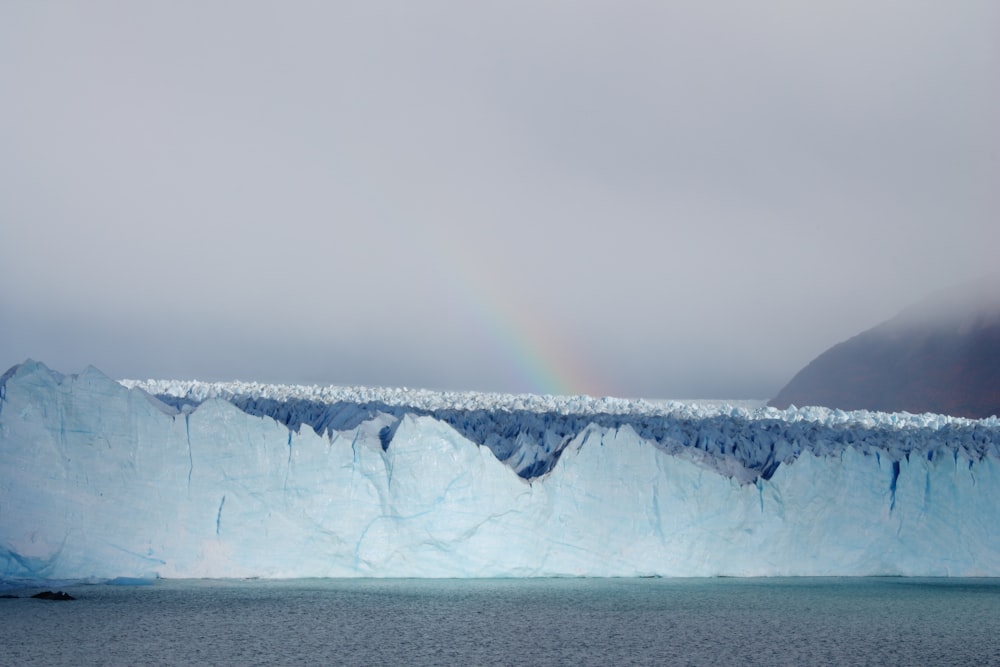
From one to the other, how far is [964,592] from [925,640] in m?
3.30

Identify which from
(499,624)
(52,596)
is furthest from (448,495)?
(52,596)

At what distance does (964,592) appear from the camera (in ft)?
34.9

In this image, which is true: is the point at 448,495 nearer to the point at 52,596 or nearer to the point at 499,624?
the point at 499,624

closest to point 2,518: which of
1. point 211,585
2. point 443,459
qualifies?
point 211,585

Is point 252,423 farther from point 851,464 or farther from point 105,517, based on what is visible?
point 851,464

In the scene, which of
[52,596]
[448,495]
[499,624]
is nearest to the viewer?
[499,624]

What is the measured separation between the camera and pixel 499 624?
26.0 feet

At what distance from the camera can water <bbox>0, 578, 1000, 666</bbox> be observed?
22.1ft

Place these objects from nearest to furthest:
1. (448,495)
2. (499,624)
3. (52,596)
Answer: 1. (499,624)
2. (52,596)
3. (448,495)

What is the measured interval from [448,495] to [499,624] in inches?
104

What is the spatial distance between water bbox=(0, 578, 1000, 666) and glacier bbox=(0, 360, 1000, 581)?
376 millimetres

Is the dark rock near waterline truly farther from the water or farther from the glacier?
the glacier

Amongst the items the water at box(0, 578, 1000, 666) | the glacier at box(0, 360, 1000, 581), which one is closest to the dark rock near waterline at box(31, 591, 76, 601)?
the water at box(0, 578, 1000, 666)

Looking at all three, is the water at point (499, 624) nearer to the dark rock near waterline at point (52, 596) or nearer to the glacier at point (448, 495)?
the dark rock near waterline at point (52, 596)
